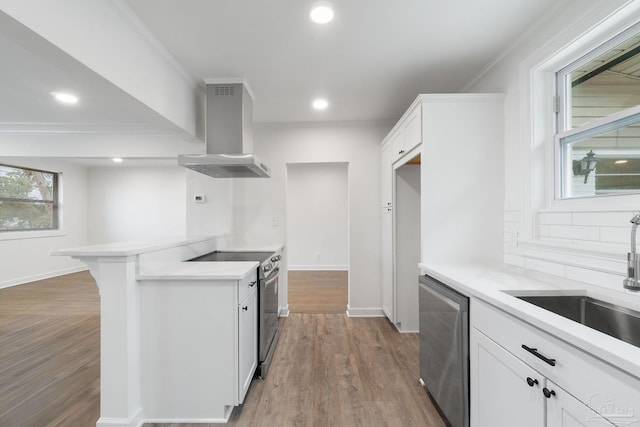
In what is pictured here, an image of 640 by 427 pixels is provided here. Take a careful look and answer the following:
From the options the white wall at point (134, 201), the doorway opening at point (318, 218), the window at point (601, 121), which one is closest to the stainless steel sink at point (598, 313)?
the window at point (601, 121)

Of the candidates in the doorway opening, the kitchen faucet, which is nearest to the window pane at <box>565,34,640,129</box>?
the kitchen faucet

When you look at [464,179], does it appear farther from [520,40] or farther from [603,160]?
[520,40]

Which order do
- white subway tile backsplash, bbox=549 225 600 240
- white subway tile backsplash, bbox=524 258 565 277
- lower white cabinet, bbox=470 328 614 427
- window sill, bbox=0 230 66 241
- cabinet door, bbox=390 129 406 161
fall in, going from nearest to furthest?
1. lower white cabinet, bbox=470 328 614 427
2. white subway tile backsplash, bbox=549 225 600 240
3. white subway tile backsplash, bbox=524 258 565 277
4. cabinet door, bbox=390 129 406 161
5. window sill, bbox=0 230 66 241

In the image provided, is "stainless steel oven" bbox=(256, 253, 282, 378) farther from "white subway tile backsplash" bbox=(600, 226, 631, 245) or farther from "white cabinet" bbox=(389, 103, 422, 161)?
"white subway tile backsplash" bbox=(600, 226, 631, 245)

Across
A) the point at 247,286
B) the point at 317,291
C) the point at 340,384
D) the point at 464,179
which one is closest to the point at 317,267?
the point at 317,291

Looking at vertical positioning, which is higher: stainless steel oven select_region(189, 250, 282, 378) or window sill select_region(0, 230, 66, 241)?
window sill select_region(0, 230, 66, 241)

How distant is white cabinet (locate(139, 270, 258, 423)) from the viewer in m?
1.77

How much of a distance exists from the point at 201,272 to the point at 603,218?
2240mm

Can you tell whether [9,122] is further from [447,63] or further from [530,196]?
[530,196]

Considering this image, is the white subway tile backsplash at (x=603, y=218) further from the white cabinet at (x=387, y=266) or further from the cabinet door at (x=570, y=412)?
the white cabinet at (x=387, y=266)

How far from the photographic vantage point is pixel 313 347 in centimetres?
277

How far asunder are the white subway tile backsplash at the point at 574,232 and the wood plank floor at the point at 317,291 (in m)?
2.67

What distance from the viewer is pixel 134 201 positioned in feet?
22.0

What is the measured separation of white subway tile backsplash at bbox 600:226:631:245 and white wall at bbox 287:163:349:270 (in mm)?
5244
